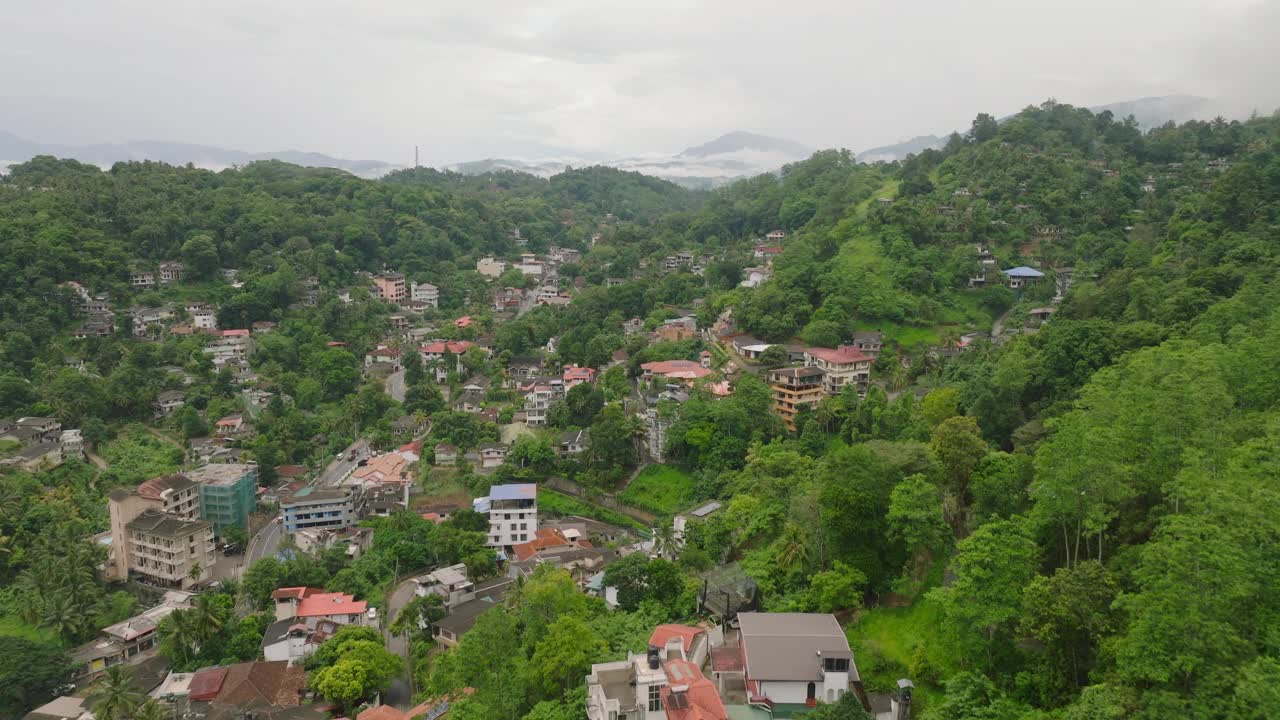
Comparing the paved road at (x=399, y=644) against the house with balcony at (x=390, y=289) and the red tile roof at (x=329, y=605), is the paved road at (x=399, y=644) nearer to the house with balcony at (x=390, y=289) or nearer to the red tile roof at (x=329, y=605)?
the red tile roof at (x=329, y=605)

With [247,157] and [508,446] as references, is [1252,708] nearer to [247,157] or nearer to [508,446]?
[508,446]

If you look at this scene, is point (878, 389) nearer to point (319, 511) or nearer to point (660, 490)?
point (660, 490)

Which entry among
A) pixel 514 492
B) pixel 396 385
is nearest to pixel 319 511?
pixel 514 492

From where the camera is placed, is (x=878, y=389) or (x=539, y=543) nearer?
(x=539, y=543)

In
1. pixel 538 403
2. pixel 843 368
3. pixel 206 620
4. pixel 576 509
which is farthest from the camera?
pixel 538 403

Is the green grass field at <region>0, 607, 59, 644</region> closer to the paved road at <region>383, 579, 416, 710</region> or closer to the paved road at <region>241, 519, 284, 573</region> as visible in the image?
the paved road at <region>241, 519, 284, 573</region>

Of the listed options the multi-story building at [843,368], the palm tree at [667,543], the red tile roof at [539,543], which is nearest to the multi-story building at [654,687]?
the palm tree at [667,543]
